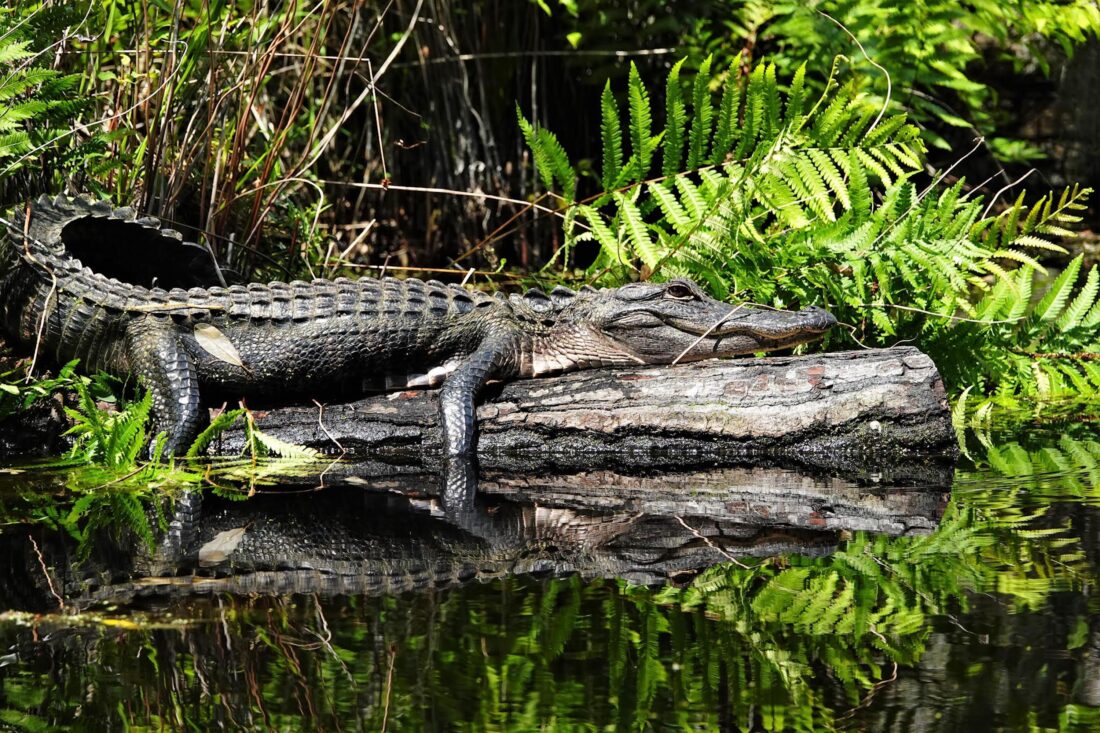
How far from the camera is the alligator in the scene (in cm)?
477

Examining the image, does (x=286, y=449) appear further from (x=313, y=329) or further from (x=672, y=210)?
(x=672, y=210)

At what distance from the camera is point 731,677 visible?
2.18 metres

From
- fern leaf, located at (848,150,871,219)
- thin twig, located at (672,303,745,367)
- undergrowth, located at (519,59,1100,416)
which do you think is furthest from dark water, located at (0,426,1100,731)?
fern leaf, located at (848,150,871,219)

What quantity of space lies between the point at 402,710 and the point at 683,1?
6.84 metres

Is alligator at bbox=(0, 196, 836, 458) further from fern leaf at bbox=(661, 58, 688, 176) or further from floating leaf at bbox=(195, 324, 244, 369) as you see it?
fern leaf at bbox=(661, 58, 688, 176)

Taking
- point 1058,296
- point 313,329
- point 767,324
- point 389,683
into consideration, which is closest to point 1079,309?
point 1058,296

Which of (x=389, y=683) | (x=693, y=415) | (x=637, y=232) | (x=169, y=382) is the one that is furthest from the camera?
(x=637, y=232)

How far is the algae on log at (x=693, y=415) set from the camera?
4418 millimetres

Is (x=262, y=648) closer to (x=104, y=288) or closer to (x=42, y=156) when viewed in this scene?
(x=104, y=288)

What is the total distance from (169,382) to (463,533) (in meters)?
1.83

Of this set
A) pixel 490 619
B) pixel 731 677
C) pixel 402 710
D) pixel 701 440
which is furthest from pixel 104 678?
pixel 701 440

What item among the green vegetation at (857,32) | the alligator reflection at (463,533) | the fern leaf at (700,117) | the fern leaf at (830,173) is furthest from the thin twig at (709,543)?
the green vegetation at (857,32)

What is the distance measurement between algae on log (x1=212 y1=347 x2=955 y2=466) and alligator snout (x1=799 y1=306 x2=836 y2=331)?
28 cm

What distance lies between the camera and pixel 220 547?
324 centimetres
